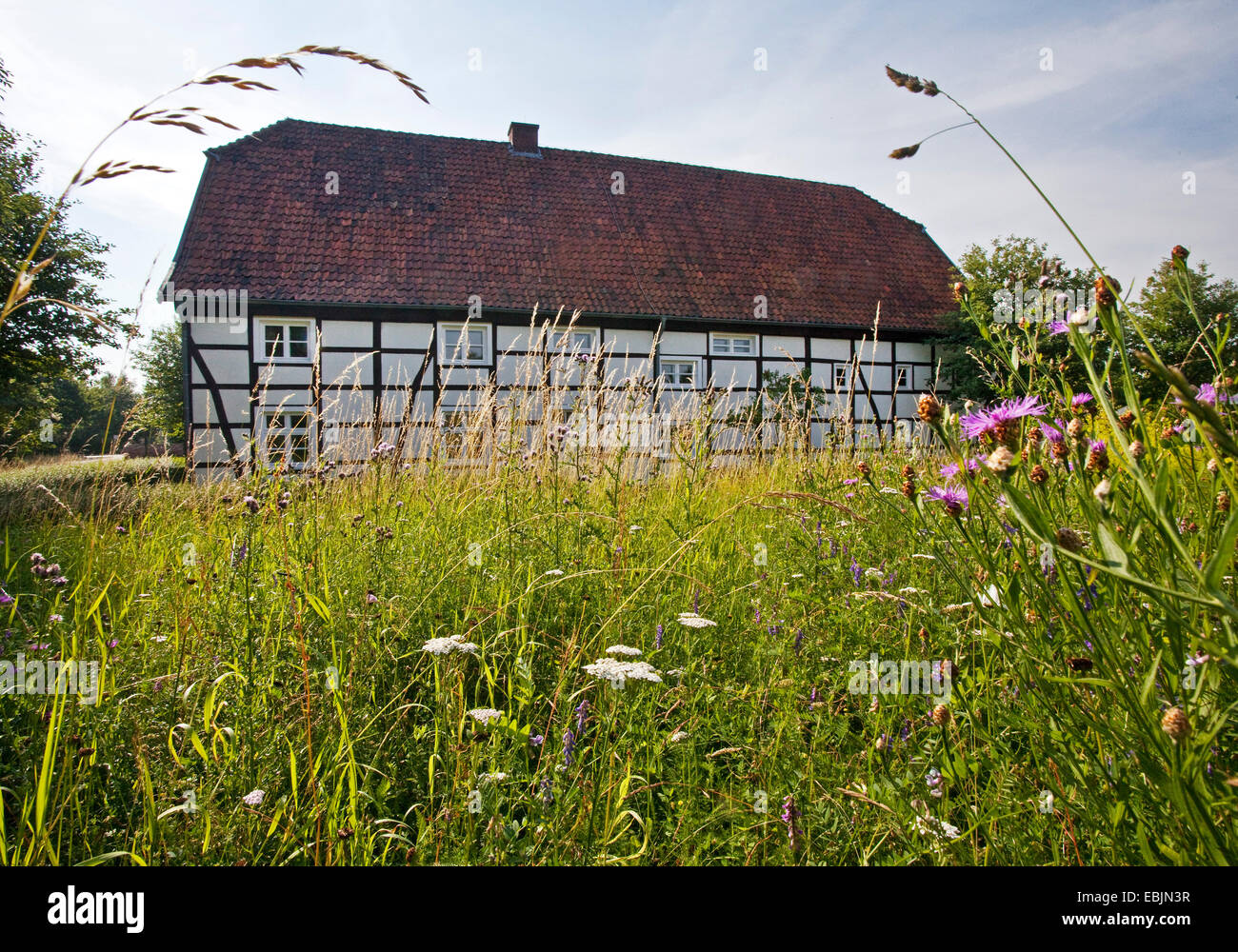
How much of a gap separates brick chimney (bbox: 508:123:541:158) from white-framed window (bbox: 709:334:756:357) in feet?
21.6

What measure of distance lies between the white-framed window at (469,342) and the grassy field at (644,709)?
36.1 feet

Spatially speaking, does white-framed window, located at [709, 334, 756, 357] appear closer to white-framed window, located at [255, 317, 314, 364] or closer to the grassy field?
white-framed window, located at [255, 317, 314, 364]

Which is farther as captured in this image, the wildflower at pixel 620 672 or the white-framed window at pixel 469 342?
the white-framed window at pixel 469 342

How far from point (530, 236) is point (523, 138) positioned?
383cm

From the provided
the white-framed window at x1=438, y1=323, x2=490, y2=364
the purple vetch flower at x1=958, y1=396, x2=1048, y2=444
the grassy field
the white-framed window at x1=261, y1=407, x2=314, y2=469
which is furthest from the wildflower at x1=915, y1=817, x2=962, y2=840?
the white-framed window at x1=438, y1=323, x2=490, y2=364

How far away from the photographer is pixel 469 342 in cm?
1328

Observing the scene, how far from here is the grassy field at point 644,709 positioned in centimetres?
101

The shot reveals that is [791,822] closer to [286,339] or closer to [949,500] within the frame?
[949,500]

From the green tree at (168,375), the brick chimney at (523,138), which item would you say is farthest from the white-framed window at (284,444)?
the green tree at (168,375)

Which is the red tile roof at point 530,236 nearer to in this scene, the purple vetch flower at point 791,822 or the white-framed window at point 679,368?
the white-framed window at point 679,368

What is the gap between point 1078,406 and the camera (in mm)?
1266

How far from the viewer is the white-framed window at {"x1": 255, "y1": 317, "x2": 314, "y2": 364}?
41.2ft

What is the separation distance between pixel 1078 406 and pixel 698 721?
108 centimetres
